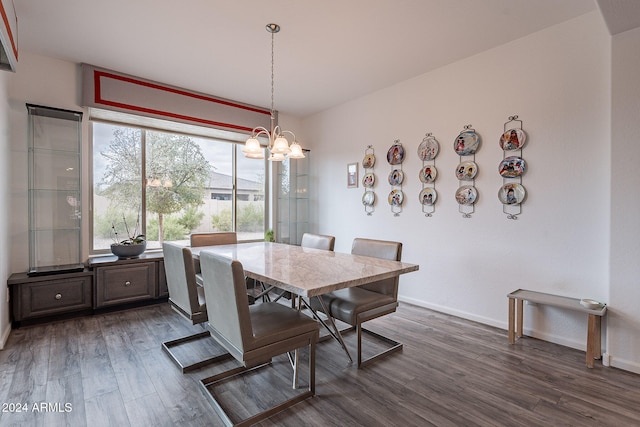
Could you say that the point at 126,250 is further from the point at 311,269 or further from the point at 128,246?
the point at 311,269

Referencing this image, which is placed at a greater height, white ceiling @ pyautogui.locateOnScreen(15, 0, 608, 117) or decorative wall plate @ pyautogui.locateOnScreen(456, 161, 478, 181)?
white ceiling @ pyautogui.locateOnScreen(15, 0, 608, 117)

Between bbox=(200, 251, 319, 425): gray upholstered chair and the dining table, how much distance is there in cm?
18

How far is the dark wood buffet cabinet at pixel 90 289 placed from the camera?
2982mm

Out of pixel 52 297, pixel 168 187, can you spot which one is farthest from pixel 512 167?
pixel 52 297

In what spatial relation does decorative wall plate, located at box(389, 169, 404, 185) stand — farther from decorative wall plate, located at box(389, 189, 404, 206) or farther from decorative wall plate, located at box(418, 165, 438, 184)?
decorative wall plate, located at box(418, 165, 438, 184)

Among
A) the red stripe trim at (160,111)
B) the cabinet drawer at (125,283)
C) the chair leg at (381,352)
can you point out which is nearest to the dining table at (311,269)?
the chair leg at (381,352)

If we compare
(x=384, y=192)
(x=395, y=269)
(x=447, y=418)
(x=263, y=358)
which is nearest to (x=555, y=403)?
(x=447, y=418)

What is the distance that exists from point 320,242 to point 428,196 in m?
1.40

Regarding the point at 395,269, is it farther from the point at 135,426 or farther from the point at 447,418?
the point at 135,426

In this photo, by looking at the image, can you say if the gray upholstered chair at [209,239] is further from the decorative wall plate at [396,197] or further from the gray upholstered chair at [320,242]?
the decorative wall plate at [396,197]

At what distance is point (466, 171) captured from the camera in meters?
3.27

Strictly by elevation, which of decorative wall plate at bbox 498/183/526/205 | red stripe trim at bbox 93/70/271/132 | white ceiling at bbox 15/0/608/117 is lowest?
decorative wall plate at bbox 498/183/526/205

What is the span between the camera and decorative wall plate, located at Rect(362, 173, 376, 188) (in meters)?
4.23

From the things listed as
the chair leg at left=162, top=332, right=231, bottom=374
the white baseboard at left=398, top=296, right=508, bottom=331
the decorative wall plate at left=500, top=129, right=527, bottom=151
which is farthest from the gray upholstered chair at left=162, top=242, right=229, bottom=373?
the decorative wall plate at left=500, top=129, right=527, bottom=151
